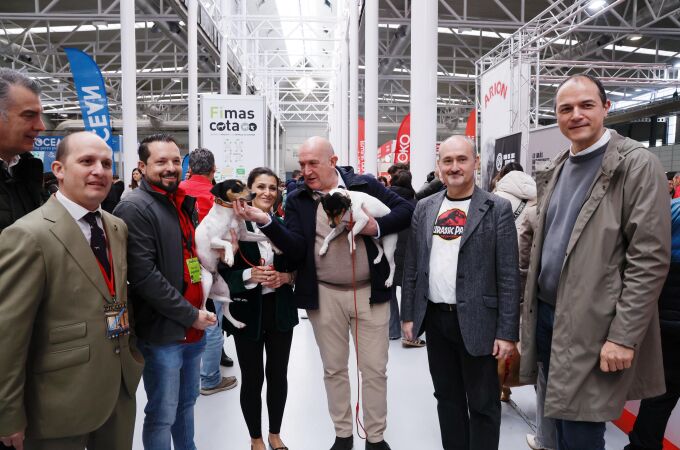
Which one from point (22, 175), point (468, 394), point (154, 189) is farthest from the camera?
point (468, 394)

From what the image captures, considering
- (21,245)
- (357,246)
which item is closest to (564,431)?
(357,246)

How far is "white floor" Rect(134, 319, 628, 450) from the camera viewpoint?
9.89ft

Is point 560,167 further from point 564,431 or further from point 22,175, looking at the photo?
point 22,175

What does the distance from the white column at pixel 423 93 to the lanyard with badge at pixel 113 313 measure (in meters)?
4.50

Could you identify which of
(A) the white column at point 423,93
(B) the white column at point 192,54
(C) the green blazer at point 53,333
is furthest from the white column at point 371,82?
(C) the green blazer at point 53,333

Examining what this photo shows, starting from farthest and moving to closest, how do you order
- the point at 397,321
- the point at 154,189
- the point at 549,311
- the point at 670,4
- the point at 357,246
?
the point at 670,4 → the point at 397,321 → the point at 357,246 → the point at 154,189 → the point at 549,311

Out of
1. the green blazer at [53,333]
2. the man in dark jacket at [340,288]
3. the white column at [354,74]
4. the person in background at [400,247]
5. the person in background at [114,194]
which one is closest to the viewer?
the green blazer at [53,333]

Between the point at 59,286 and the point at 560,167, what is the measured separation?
2.00 m

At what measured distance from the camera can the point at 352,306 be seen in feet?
8.91

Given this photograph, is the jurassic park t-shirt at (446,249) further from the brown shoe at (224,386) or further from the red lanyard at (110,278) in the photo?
the brown shoe at (224,386)

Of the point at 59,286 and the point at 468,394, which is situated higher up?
the point at 59,286

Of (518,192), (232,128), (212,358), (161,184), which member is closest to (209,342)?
(212,358)

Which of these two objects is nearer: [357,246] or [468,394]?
[468,394]

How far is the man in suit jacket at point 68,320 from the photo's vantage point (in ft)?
4.89
